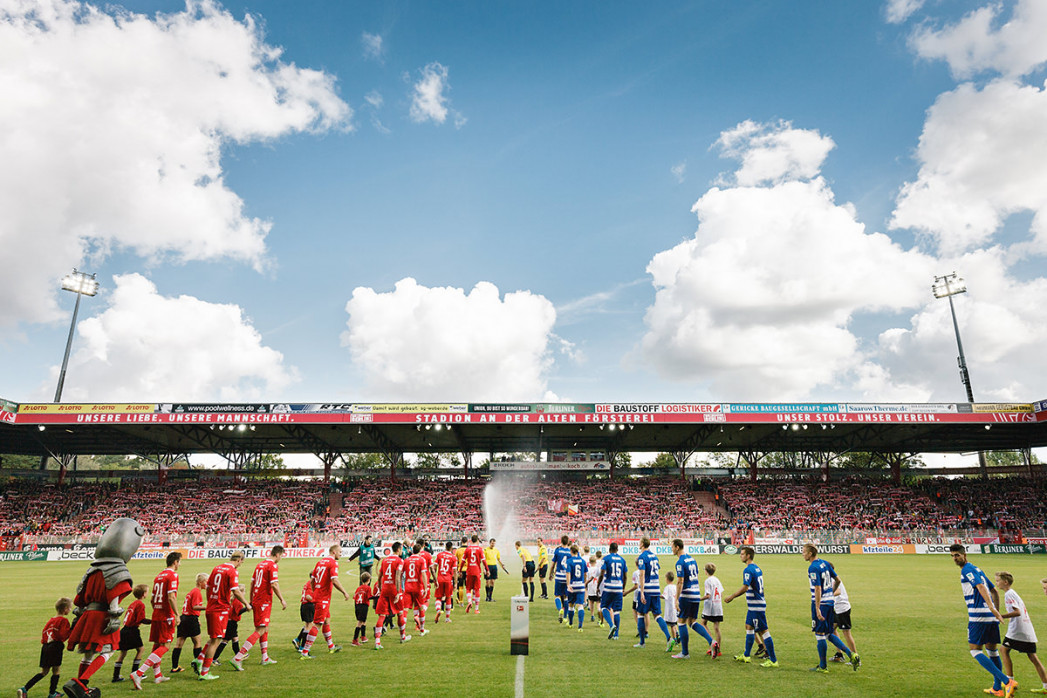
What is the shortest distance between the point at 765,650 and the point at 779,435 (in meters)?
40.7

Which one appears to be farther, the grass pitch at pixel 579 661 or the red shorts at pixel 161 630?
the red shorts at pixel 161 630

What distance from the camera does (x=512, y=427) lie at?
44375mm

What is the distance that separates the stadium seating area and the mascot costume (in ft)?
92.0

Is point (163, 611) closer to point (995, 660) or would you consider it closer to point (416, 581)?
point (416, 581)

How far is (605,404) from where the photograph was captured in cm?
4000

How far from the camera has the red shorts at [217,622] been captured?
28.5 feet

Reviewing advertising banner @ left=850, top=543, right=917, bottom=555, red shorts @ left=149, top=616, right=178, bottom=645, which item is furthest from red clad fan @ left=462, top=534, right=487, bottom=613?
advertising banner @ left=850, top=543, right=917, bottom=555

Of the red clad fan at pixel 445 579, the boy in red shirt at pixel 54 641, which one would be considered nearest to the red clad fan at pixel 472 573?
the red clad fan at pixel 445 579

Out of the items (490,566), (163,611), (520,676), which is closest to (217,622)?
(163,611)

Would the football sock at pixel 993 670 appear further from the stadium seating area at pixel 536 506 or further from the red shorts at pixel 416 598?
the stadium seating area at pixel 536 506

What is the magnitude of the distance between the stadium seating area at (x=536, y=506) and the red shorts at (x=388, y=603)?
961 inches

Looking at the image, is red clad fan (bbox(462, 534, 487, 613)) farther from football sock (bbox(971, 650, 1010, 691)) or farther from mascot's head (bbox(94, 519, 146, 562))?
football sock (bbox(971, 650, 1010, 691))

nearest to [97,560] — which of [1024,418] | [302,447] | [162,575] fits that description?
[162,575]

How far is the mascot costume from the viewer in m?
6.89
